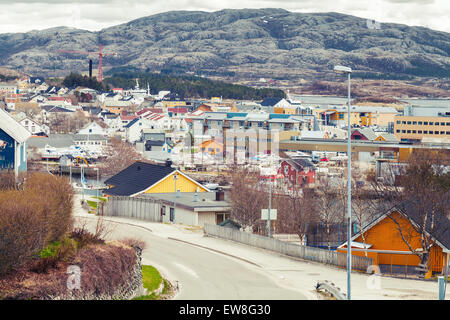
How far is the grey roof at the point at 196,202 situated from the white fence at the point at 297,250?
5146 millimetres

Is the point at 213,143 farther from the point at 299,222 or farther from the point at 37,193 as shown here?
the point at 37,193

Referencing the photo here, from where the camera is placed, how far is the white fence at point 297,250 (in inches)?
814

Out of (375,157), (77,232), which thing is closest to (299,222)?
(77,232)

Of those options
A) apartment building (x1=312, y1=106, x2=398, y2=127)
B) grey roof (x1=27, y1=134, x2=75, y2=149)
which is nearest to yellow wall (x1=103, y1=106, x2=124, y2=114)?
apartment building (x1=312, y1=106, x2=398, y2=127)

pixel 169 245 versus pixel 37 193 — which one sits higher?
pixel 37 193

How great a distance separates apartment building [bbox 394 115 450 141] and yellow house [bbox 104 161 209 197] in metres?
55.0

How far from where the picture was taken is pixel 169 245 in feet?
75.8

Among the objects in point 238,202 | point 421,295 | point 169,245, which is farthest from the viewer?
point 238,202

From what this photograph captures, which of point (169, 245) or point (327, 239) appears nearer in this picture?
point (169, 245)

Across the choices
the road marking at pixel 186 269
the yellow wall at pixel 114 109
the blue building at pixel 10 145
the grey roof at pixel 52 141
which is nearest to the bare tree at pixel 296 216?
the road marking at pixel 186 269

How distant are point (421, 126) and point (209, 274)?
75.3 metres

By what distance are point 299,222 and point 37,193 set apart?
14090 mm

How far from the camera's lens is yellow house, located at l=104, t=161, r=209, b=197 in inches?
1398

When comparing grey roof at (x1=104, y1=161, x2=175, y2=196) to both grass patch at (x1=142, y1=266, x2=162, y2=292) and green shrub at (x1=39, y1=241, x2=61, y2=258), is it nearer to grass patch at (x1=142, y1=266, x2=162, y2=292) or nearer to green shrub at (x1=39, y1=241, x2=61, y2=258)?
grass patch at (x1=142, y1=266, x2=162, y2=292)
